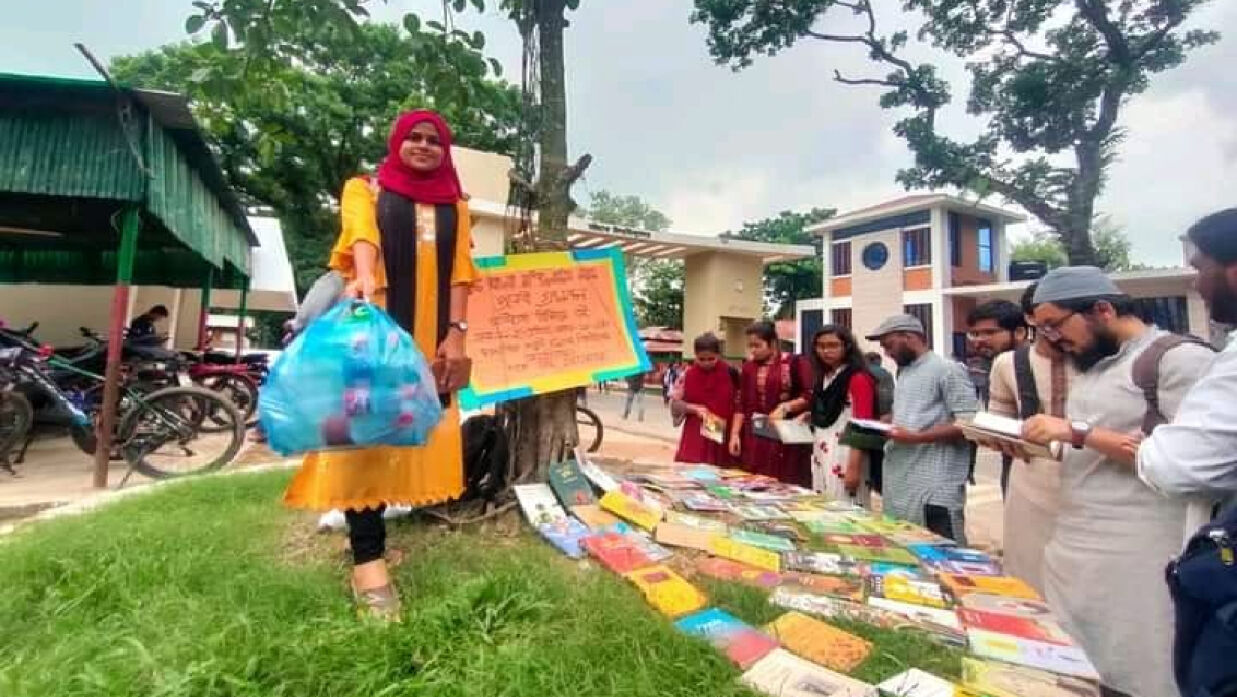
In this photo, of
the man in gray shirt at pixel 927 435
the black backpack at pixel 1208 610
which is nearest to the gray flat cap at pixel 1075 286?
the black backpack at pixel 1208 610

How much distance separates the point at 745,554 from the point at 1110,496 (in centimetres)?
109

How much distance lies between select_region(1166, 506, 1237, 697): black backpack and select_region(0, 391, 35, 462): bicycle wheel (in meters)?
6.97

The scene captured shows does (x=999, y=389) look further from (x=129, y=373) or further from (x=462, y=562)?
(x=129, y=373)

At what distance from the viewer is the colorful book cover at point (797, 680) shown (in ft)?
4.76

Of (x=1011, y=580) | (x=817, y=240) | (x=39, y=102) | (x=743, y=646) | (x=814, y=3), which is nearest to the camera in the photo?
(x=743, y=646)

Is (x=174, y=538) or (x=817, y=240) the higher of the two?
(x=817, y=240)

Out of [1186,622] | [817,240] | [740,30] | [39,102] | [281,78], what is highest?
[740,30]

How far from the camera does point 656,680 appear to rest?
1.51m

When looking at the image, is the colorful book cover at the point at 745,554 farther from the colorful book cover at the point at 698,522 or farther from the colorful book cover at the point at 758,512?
the colorful book cover at the point at 758,512

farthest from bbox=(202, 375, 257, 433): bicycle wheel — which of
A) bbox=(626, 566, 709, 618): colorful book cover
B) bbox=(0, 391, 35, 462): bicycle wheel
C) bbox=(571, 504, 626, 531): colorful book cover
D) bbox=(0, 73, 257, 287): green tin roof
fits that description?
bbox=(626, 566, 709, 618): colorful book cover

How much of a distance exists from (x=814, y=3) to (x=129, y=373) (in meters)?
10.9

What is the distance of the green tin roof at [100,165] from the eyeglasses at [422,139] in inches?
152

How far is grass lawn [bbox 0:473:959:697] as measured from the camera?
59.7 inches

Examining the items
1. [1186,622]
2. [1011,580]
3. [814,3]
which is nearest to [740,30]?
[814,3]
